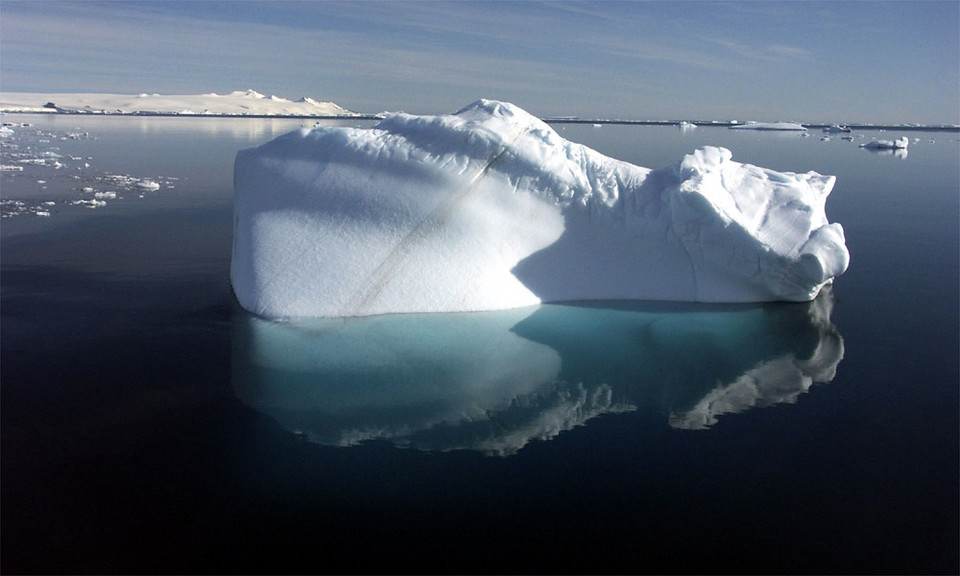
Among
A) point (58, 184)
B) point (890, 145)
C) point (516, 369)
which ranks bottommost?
point (516, 369)

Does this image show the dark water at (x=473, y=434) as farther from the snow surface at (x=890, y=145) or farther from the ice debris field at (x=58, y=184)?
the snow surface at (x=890, y=145)

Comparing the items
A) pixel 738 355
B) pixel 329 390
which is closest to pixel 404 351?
pixel 329 390

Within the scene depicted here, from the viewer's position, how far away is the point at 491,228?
8617 mm

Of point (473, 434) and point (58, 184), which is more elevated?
point (58, 184)

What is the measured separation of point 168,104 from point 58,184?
108865 millimetres

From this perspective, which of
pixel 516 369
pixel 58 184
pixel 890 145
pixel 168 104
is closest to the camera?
pixel 516 369

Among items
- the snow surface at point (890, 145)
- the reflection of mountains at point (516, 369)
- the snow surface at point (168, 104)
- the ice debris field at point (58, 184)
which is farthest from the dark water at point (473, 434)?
the snow surface at point (168, 104)

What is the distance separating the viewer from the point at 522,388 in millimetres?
6383

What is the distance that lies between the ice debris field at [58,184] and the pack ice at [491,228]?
7.39 m

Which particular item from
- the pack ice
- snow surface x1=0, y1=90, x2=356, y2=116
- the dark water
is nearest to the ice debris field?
the dark water

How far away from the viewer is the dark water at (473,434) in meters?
4.12

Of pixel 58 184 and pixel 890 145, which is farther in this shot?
pixel 890 145

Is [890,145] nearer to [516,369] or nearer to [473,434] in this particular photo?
[516,369]

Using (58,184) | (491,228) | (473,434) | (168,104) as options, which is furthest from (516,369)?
(168,104)
